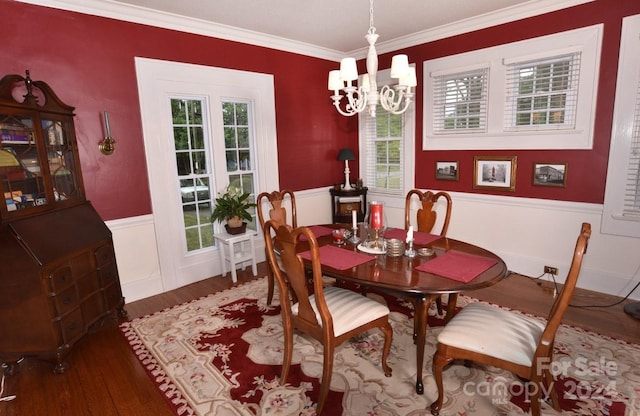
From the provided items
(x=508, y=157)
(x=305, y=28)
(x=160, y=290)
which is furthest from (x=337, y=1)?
(x=160, y=290)

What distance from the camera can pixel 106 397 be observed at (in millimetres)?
2092

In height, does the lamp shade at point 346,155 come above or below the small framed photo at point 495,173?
above

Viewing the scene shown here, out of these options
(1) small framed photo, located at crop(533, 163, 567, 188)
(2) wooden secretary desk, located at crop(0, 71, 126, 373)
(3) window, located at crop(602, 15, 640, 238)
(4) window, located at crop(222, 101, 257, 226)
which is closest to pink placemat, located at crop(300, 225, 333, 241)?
(4) window, located at crop(222, 101, 257, 226)

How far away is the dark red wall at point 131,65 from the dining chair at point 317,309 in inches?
78.4

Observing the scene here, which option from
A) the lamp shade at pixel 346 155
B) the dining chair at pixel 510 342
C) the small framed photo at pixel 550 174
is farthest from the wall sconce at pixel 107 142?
the small framed photo at pixel 550 174

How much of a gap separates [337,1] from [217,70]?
58.3 inches

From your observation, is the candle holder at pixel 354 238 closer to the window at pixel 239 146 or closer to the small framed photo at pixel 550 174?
the window at pixel 239 146

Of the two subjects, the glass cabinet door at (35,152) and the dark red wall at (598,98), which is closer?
the glass cabinet door at (35,152)

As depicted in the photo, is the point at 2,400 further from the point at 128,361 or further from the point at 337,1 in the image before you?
the point at 337,1

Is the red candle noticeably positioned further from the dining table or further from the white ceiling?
the white ceiling

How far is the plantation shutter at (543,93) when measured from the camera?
3193mm

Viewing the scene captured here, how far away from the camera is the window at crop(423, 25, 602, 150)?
312cm

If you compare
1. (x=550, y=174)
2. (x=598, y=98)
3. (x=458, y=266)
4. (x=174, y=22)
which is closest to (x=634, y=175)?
(x=550, y=174)

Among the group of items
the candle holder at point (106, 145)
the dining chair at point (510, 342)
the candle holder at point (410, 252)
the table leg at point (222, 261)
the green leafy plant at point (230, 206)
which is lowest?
the table leg at point (222, 261)
